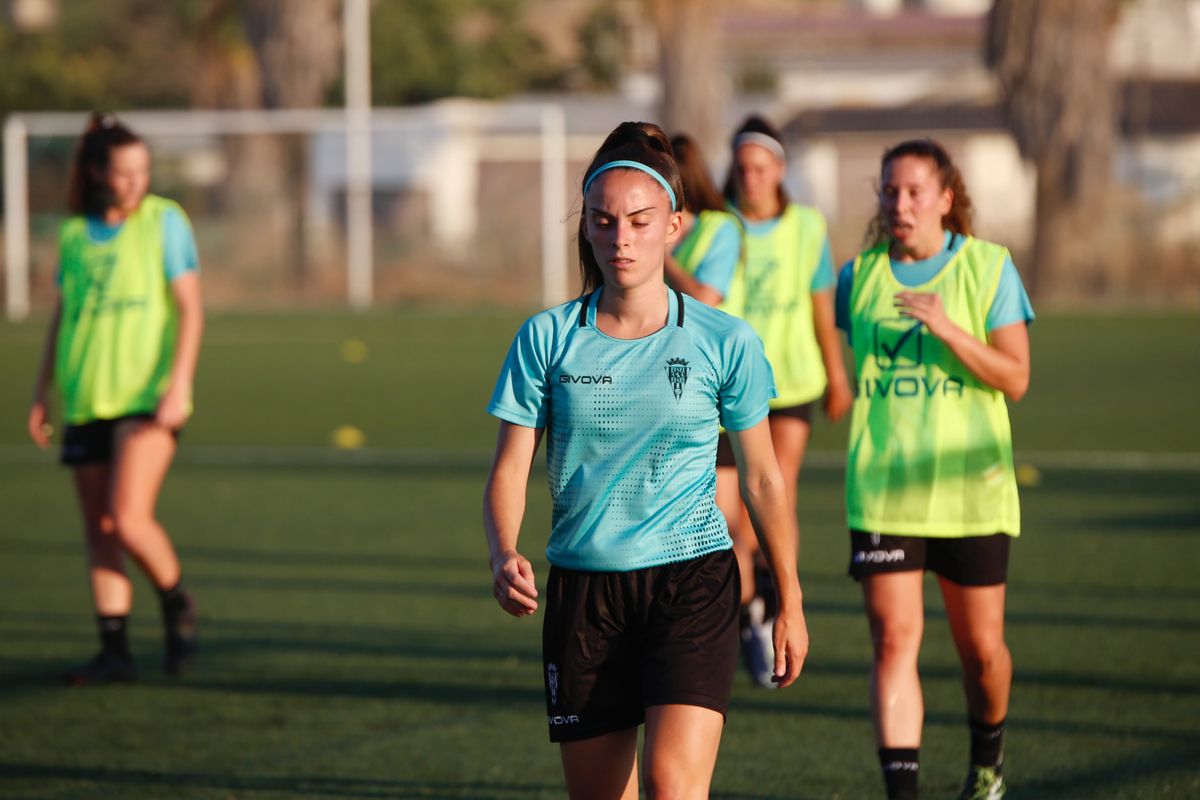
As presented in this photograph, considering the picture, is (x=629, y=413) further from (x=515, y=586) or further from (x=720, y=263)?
(x=720, y=263)

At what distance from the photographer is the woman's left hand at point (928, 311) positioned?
206 inches

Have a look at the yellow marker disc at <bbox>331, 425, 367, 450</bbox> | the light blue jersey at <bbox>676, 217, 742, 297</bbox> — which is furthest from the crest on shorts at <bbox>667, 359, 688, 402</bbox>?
the yellow marker disc at <bbox>331, 425, 367, 450</bbox>

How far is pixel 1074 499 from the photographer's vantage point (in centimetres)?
1202

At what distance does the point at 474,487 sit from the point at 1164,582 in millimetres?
5556

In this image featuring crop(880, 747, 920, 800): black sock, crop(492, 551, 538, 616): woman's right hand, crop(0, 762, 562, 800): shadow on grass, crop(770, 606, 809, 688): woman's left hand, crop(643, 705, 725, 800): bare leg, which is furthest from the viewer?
crop(0, 762, 562, 800): shadow on grass

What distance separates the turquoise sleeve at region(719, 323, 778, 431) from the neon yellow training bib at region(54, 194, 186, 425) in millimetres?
3827

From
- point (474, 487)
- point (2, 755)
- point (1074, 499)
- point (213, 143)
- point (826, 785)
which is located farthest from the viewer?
point (213, 143)

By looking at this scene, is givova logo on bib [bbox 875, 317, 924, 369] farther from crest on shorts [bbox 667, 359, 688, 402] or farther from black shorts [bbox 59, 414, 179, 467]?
black shorts [bbox 59, 414, 179, 467]

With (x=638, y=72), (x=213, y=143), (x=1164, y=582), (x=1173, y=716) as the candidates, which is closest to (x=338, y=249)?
(x=213, y=143)

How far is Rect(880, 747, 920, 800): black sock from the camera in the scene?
5191 mm

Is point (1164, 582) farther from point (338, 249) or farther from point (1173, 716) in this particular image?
point (338, 249)

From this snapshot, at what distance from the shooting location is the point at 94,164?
7.29m

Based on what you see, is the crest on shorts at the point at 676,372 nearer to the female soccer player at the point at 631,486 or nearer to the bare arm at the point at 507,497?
the female soccer player at the point at 631,486

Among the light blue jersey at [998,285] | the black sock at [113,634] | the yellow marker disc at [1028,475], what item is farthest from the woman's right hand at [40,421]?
the yellow marker disc at [1028,475]
